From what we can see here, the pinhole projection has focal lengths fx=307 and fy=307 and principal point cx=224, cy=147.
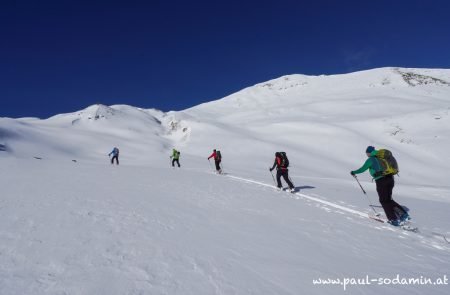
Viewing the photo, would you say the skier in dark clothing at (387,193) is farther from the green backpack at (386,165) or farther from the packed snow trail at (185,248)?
the packed snow trail at (185,248)

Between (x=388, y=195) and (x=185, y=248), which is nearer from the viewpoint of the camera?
(x=185, y=248)

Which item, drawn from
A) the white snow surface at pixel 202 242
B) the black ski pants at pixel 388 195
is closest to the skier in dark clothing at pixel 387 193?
the black ski pants at pixel 388 195

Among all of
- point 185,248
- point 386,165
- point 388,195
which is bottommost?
point 185,248

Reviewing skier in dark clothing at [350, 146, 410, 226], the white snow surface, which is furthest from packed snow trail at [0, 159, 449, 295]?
skier in dark clothing at [350, 146, 410, 226]

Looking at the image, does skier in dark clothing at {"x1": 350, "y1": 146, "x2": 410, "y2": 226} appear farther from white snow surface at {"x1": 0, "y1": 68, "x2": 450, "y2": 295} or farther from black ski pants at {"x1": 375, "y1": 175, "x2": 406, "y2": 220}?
white snow surface at {"x1": 0, "y1": 68, "x2": 450, "y2": 295}

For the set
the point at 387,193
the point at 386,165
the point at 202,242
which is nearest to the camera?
the point at 202,242

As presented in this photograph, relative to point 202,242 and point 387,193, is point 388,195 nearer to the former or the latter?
point 387,193

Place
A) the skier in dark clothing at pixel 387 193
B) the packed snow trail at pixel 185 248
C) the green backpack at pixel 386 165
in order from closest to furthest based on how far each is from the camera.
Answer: the packed snow trail at pixel 185 248, the green backpack at pixel 386 165, the skier in dark clothing at pixel 387 193

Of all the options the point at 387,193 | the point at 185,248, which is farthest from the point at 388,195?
the point at 185,248

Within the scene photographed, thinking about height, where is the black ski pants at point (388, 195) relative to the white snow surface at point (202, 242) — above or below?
above

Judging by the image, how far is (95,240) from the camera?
4613mm

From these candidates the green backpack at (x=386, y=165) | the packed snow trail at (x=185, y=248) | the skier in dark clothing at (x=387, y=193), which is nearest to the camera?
the packed snow trail at (x=185, y=248)

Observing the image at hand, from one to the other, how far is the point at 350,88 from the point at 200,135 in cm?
5127

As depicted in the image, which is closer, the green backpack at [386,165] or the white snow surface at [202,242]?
the white snow surface at [202,242]
